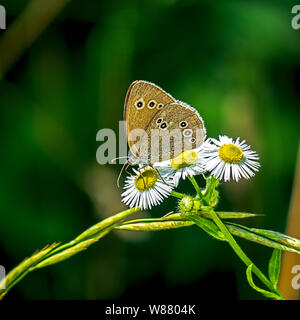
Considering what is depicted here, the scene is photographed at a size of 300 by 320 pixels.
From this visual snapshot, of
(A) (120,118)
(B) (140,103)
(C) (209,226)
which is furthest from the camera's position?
(A) (120,118)

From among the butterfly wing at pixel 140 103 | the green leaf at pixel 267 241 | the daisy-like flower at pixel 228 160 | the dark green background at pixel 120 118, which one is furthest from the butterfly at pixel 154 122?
the dark green background at pixel 120 118

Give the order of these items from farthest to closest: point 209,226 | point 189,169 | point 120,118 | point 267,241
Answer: point 120,118
point 189,169
point 209,226
point 267,241

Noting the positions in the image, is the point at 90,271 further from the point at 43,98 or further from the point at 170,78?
the point at 170,78

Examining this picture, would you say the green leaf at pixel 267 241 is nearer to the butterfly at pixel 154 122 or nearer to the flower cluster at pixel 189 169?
the flower cluster at pixel 189 169

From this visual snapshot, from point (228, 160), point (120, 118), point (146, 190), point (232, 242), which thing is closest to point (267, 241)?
point (232, 242)

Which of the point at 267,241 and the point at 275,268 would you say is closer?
the point at 267,241

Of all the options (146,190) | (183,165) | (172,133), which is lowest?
(146,190)

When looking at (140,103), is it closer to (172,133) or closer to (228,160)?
(172,133)

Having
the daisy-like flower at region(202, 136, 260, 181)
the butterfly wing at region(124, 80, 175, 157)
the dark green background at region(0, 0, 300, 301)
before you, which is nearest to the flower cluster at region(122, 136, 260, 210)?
the daisy-like flower at region(202, 136, 260, 181)
